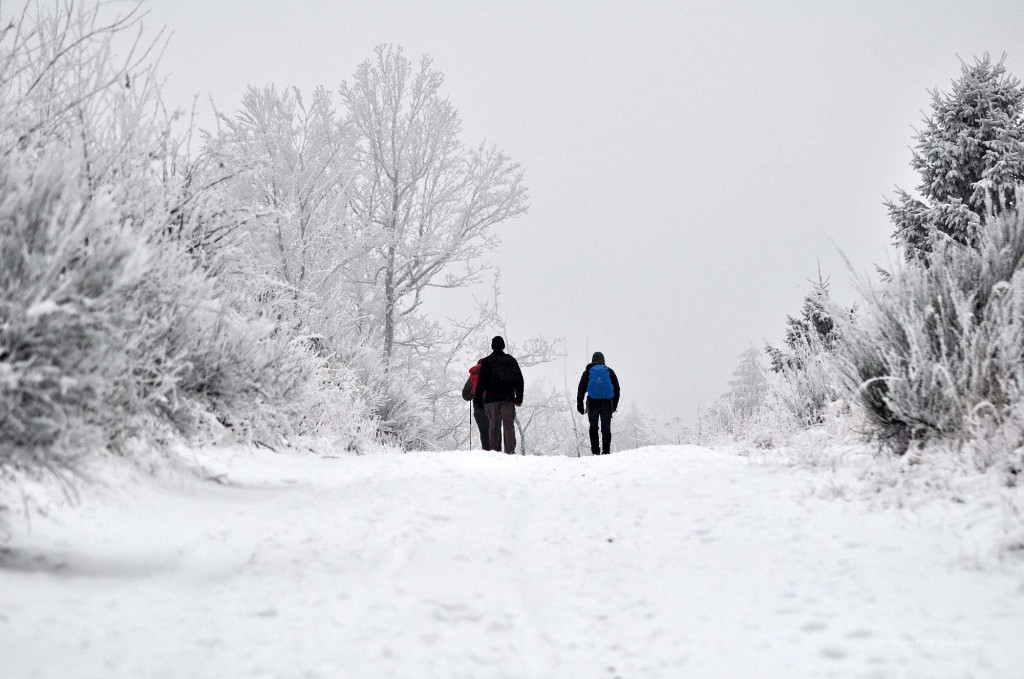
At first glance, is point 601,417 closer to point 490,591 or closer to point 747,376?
point 490,591

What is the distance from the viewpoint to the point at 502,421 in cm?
1041

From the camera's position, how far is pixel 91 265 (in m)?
2.78

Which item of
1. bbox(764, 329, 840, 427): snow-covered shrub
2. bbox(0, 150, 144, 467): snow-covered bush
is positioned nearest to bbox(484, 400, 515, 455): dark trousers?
bbox(764, 329, 840, 427): snow-covered shrub

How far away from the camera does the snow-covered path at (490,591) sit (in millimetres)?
2074

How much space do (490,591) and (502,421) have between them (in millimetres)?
7663

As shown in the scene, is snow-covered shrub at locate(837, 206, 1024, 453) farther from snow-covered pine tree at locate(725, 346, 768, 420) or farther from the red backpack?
snow-covered pine tree at locate(725, 346, 768, 420)

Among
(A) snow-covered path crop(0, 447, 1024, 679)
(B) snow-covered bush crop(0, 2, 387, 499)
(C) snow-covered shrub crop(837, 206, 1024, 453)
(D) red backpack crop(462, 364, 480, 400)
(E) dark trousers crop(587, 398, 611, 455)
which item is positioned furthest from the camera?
(D) red backpack crop(462, 364, 480, 400)

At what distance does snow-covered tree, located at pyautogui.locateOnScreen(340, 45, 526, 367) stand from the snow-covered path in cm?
1238

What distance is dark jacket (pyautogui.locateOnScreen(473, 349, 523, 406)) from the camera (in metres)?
9.85

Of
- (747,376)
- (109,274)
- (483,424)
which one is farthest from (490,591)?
(747,376)

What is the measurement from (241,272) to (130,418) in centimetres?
202

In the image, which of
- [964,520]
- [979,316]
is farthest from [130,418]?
[979,316]

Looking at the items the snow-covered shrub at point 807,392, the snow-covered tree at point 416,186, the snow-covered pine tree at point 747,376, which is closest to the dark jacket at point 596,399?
the snow-covered shrub at point 807,392

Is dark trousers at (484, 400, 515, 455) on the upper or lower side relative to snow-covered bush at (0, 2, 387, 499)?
lower
